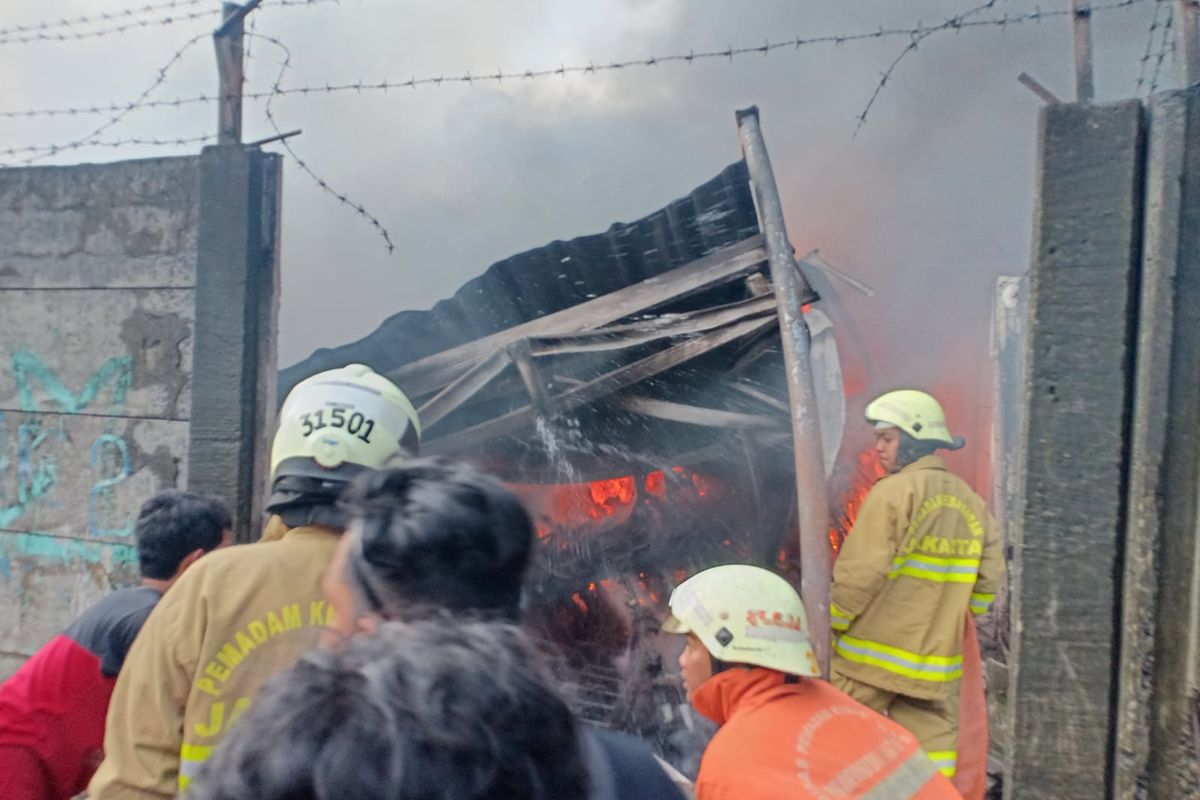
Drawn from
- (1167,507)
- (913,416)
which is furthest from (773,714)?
(913,416)

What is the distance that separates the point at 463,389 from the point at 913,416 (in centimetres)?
232

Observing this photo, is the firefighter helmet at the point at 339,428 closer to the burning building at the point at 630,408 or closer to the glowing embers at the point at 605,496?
the burning building at the point at 630,408

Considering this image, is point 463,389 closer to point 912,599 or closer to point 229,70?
point 229,70

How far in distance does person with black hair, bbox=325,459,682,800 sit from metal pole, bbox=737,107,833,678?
8.01ft

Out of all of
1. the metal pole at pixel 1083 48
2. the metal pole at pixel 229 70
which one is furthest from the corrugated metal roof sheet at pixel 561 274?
the metal pole at pixel 1083 48

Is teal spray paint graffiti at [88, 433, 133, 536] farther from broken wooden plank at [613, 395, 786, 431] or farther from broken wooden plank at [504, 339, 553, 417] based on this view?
broken wooden plank at [613, 395, 786, 431]

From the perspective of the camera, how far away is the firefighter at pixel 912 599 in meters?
4.00

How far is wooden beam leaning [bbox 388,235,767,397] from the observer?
4531 mm

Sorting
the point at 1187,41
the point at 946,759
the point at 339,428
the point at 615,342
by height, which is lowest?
the point at 946,759

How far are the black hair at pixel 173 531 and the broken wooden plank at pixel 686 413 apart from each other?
2.72m

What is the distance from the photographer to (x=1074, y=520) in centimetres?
335

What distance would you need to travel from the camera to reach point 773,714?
216 centimetres

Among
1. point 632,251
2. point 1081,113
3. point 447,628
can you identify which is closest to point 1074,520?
point 1081,113

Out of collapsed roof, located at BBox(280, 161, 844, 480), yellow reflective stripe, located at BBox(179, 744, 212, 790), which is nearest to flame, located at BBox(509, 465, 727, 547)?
collapsed roof, located at BBox(280, 161, 844, 480)
